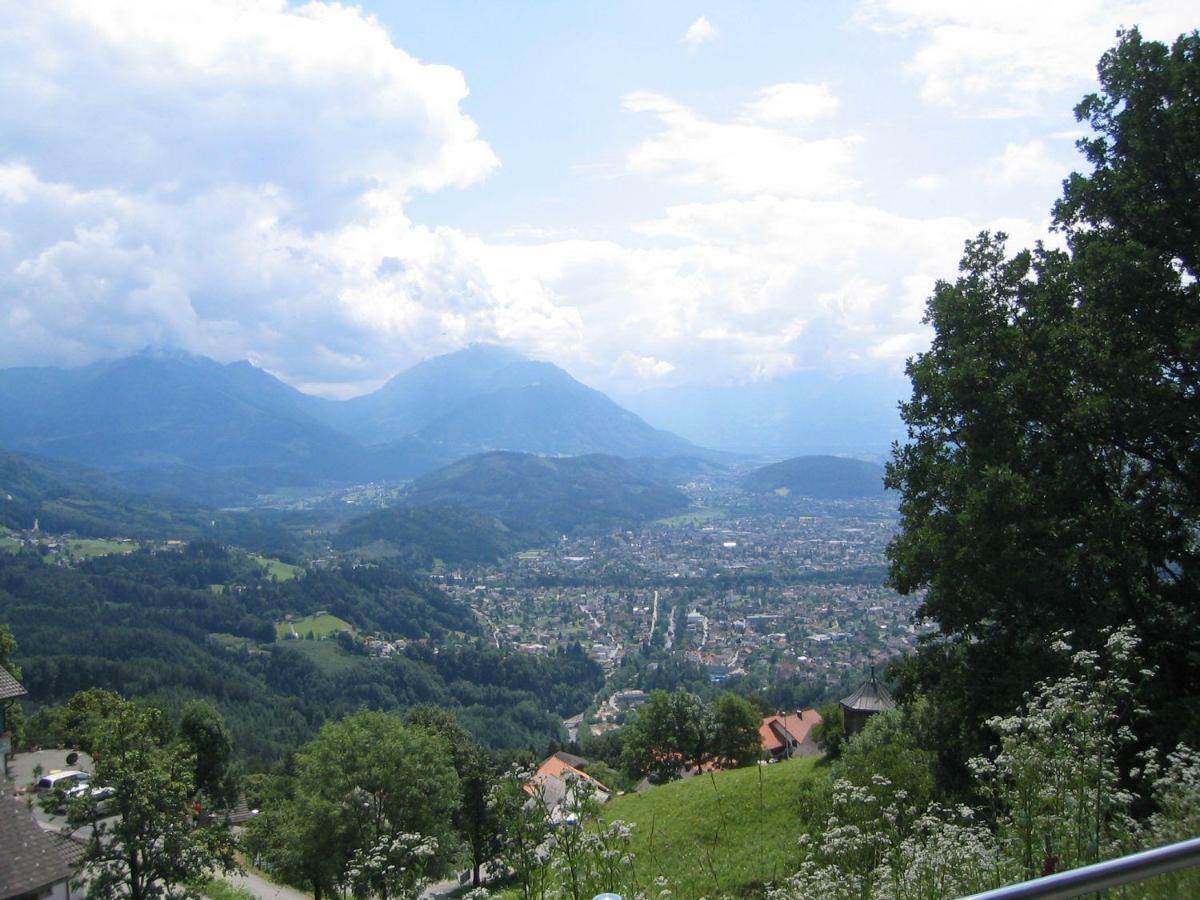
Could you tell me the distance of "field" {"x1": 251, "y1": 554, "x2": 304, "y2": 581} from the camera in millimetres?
148725

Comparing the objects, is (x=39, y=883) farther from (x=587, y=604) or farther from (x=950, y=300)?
(x=587, y=604)

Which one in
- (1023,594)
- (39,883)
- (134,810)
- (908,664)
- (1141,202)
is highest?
(1141,202)

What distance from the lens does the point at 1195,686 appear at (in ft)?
33.2

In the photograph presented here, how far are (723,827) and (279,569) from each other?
161m

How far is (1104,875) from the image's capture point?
7.82 ft

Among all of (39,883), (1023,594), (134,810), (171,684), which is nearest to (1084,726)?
(1023,594)

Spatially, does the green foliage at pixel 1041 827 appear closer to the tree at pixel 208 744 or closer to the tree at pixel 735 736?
the tree at pixel 735 736

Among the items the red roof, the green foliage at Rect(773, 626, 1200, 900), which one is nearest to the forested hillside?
the red roof

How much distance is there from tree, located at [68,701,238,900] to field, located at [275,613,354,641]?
111 metres

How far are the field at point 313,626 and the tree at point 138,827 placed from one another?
111 metres

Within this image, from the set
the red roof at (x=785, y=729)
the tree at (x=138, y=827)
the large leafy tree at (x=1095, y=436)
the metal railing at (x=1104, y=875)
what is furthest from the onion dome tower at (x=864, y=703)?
the metal railing at (x=1104, y=875)

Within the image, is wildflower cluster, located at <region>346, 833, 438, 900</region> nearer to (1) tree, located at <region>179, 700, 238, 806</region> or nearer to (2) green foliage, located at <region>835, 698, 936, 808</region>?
(2) green foliage, located at <region>835, 698, 936, 808</region>

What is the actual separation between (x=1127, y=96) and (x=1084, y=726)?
10060 mm

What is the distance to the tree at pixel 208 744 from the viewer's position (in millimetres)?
39344
